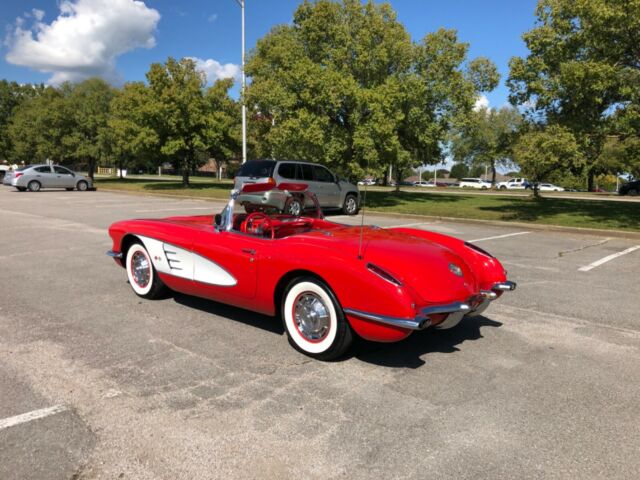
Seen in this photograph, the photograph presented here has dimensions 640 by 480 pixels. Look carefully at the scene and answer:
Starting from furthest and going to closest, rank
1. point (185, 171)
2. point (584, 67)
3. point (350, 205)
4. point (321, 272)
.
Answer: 1. point (185, 171)
2. point (350, 205)
3. point (584, 67)
4. point (321, 272)

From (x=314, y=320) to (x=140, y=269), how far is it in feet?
8.29

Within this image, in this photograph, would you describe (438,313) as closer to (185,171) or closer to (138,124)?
(185,171)

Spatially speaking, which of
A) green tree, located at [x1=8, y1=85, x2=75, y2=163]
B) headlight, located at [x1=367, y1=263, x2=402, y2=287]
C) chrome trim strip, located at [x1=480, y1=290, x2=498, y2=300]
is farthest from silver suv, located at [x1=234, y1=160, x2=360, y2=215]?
green tree, located at [x1=8, y1=85, x2=75, y2=163]

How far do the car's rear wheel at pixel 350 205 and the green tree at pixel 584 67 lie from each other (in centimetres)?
624

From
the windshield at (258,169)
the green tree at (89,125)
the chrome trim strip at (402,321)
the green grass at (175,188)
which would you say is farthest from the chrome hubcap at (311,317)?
the green tree at (89,125)

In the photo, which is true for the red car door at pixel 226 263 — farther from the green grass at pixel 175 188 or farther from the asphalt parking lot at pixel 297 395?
the green grass at pixel 175 188

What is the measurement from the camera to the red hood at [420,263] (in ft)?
11.7

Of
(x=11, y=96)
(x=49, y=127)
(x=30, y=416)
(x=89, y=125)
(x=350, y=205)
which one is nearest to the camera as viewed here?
(x=30, y=416)

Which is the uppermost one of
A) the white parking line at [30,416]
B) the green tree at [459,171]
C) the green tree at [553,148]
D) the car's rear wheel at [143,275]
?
the green tree at [459,171]

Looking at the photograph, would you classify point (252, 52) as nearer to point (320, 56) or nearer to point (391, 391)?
point (320, 56)

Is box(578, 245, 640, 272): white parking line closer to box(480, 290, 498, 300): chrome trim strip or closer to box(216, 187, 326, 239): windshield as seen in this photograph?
box(480, 290, 498, 300): chrome trim strip

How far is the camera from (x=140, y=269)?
17.7 feet

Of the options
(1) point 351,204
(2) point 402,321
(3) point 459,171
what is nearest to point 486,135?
(1) point 351,204

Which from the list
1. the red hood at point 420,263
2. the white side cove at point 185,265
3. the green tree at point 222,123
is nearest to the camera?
the red hood at point 420,263
